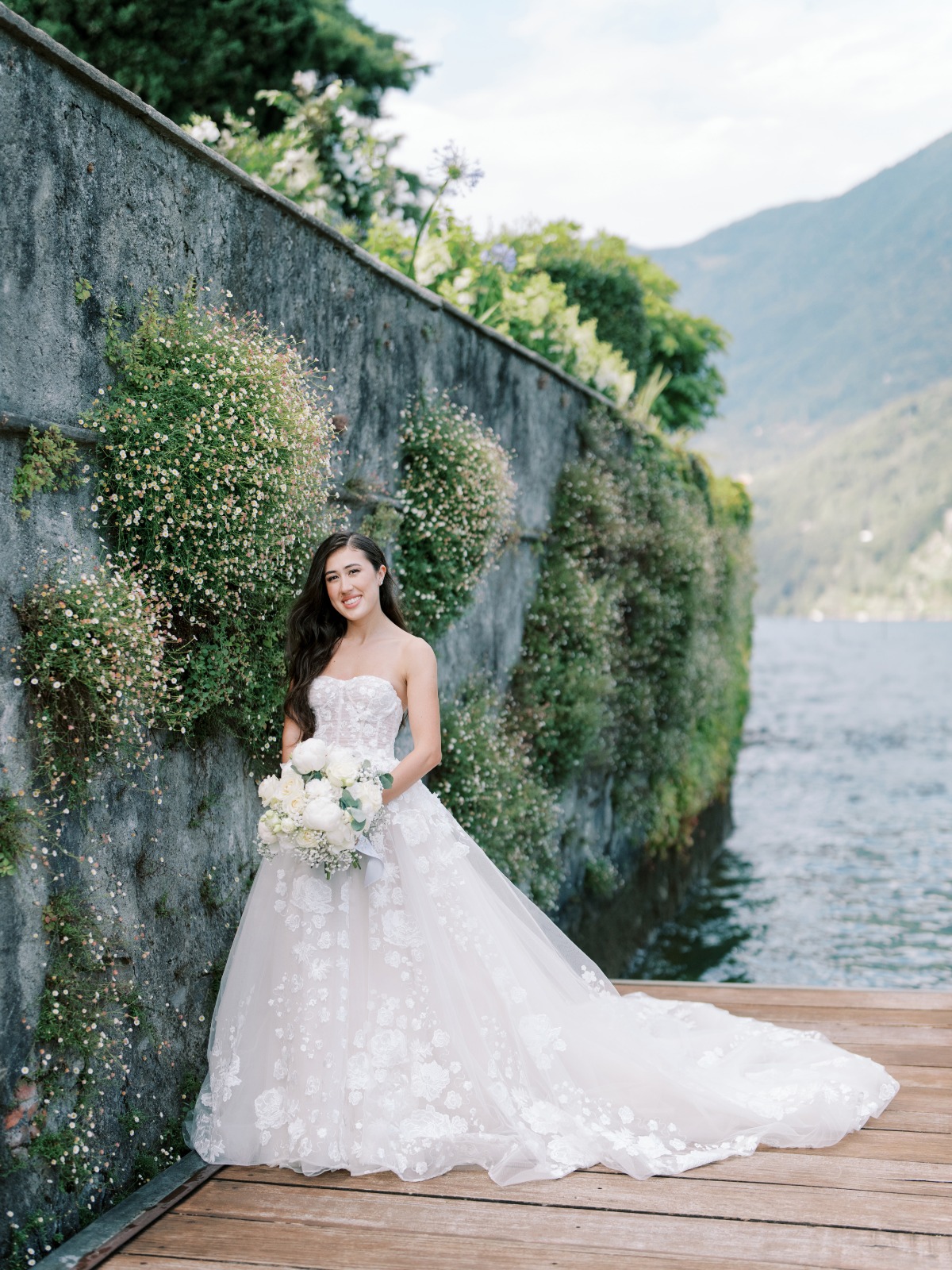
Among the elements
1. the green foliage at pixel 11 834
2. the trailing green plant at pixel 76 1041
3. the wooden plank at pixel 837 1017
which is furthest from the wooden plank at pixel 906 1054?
the green foliage at pixel 11 834

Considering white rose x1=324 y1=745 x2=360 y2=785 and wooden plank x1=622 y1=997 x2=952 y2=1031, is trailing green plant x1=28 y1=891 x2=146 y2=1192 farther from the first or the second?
wooden plank x1=622 y1=997 x2=952 y2=1031

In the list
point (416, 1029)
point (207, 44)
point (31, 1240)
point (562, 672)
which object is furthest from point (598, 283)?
point (31, 1240)

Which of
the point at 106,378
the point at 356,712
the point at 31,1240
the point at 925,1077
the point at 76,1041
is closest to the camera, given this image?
the point at 31,1240

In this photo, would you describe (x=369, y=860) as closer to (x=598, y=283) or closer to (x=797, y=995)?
(x=797, y=995)

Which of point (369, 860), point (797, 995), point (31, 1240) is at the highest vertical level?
point (369, 860)

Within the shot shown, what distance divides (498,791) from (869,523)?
146028 millimetres

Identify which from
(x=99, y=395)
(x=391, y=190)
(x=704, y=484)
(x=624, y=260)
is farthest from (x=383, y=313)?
(x=624, y=260)

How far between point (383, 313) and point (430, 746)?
2380mm

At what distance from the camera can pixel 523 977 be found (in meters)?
3.94

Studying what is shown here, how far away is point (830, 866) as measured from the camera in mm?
13984

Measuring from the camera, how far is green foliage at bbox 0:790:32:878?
9.26 ft

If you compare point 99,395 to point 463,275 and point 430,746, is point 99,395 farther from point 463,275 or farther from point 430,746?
point 463,275

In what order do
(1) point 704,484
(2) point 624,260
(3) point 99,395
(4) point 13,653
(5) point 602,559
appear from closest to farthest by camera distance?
1. (4) point 13,653
2. (3) point 99,395
3. (5) point 602,559
4. (1) point 704,484
5. (2) point 624,260

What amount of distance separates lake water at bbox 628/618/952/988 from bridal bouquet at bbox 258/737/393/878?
654 cm
